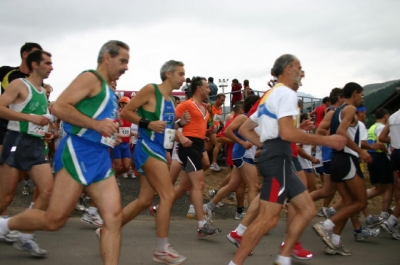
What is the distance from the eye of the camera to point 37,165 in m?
5.73

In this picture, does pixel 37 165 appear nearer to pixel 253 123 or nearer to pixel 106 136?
pixel 106 136

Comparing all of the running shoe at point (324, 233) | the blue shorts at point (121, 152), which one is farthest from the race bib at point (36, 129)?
the running shoe at point (324, 233)

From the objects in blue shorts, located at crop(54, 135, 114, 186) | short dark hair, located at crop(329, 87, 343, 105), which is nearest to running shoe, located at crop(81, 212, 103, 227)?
blue shorts, located at crop(54, 135, 114, 186)

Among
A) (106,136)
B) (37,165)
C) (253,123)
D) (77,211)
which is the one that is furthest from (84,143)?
(77,211)

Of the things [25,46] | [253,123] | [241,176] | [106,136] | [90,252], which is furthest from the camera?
[241,176]

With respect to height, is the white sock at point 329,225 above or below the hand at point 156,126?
below

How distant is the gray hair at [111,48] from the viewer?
15.5 feet

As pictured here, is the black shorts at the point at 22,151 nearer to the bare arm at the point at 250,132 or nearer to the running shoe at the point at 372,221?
the bare arm at the point at 250,132

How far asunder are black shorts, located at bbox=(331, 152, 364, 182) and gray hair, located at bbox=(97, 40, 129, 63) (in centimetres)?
319

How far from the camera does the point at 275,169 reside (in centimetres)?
489

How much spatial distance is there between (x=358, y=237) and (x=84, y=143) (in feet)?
14.7

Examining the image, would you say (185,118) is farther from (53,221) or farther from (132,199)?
(132,199)

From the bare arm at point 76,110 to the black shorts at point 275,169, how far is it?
1.39m

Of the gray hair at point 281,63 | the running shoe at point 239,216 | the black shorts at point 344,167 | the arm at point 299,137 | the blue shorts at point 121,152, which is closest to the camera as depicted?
the arm at point 299,137
